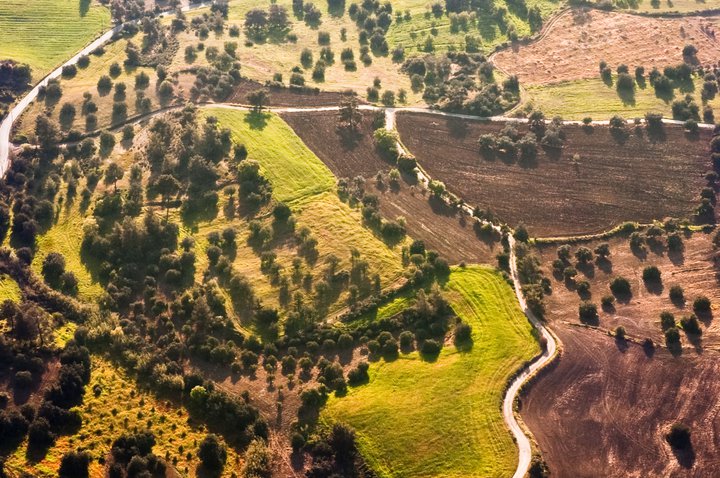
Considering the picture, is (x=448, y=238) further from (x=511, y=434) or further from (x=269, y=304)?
(x=511, y=434)

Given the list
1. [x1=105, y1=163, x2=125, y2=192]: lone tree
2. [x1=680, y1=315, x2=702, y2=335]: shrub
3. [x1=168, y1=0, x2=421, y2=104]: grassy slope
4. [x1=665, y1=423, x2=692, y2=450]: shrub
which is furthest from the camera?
[x1=168, y1=0, x2=421, y2=104]: grassy slope

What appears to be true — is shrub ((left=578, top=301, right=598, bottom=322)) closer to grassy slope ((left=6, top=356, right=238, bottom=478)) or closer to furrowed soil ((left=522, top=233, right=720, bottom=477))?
furrowed soil ((left=522, top=233, right=720, bottom=477))

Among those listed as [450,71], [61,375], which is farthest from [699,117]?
[61,375]

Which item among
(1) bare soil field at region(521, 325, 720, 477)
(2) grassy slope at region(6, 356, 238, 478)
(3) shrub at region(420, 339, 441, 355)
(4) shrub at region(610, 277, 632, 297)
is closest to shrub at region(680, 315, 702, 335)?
(1) bare soil field at region(521, 325, 720, 477)

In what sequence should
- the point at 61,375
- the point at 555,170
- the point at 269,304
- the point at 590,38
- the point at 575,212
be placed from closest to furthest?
the point at 61,375 → the point at 269,304 → the point at 575,212 → the point at 555,170 → the point at 590,38

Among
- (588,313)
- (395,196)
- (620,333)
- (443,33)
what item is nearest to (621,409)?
(620,333)

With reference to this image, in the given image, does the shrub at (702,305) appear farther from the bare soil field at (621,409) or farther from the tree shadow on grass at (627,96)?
the tree shadow on grass at (627,96)

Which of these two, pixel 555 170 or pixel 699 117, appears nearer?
pixel 555 170
